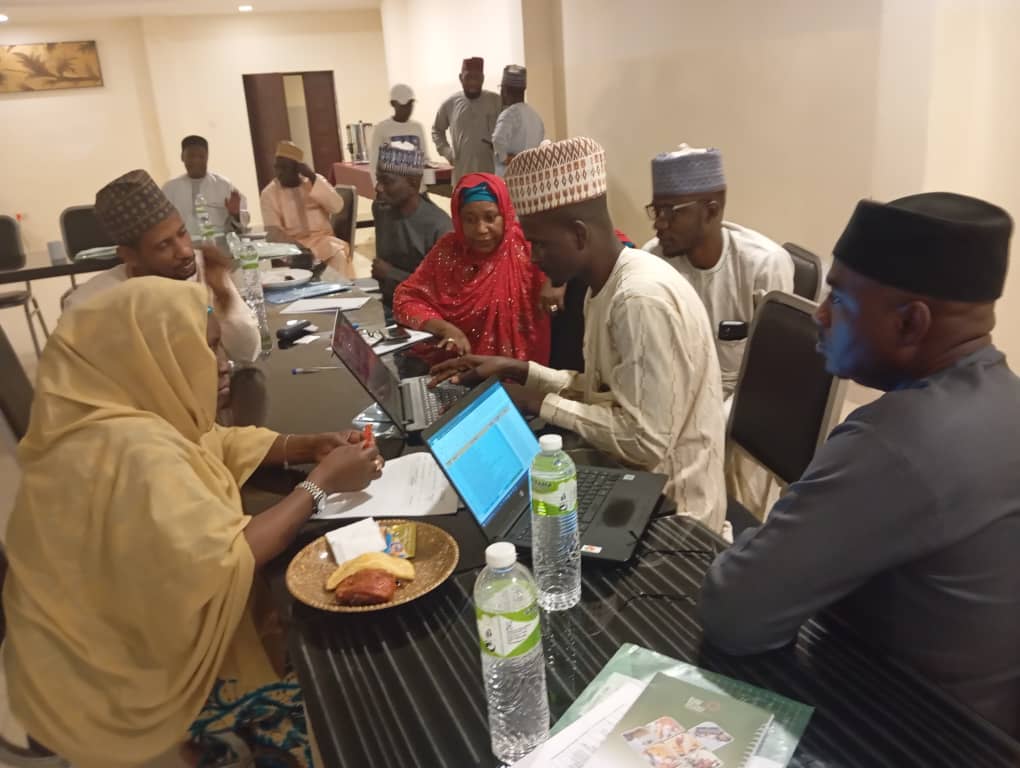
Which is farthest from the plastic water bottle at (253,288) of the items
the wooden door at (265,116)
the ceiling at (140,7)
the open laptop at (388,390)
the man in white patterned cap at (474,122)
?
the wooden door at (265,116)

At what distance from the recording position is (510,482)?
4.45 ft

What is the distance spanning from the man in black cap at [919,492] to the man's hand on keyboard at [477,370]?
984mm

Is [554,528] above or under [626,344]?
under

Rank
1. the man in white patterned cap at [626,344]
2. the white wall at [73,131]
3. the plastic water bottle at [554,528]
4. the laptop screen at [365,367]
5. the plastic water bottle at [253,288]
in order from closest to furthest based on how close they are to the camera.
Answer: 1. the plastic water bottle at [554,528]
2. the man in white patterned cap at [626,344]
3. the laptop screen at [365,367]
4. the plastic water bottle at [253,288]
5. the white wall at [73,131]

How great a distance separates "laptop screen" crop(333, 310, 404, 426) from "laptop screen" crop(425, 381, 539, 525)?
404 millimetres

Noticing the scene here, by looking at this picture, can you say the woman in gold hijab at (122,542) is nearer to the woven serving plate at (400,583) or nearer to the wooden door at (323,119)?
the woven serving plate at (400,583)

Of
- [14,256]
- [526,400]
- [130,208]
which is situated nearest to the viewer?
[526,400]

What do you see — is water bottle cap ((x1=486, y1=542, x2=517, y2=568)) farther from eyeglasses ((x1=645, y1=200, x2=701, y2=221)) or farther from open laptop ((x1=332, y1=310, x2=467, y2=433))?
eyeglasses ((x1=645, y1=200, x2=701, y2=221))

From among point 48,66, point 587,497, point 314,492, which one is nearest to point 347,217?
point 314,492

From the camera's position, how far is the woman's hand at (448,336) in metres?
2.35

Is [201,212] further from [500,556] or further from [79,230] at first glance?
[500,556]

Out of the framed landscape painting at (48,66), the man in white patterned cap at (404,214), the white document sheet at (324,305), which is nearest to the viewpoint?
the white document sheet at (324,305)

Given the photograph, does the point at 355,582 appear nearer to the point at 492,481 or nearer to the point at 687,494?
the point at 492,481

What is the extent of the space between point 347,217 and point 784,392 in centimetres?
383
